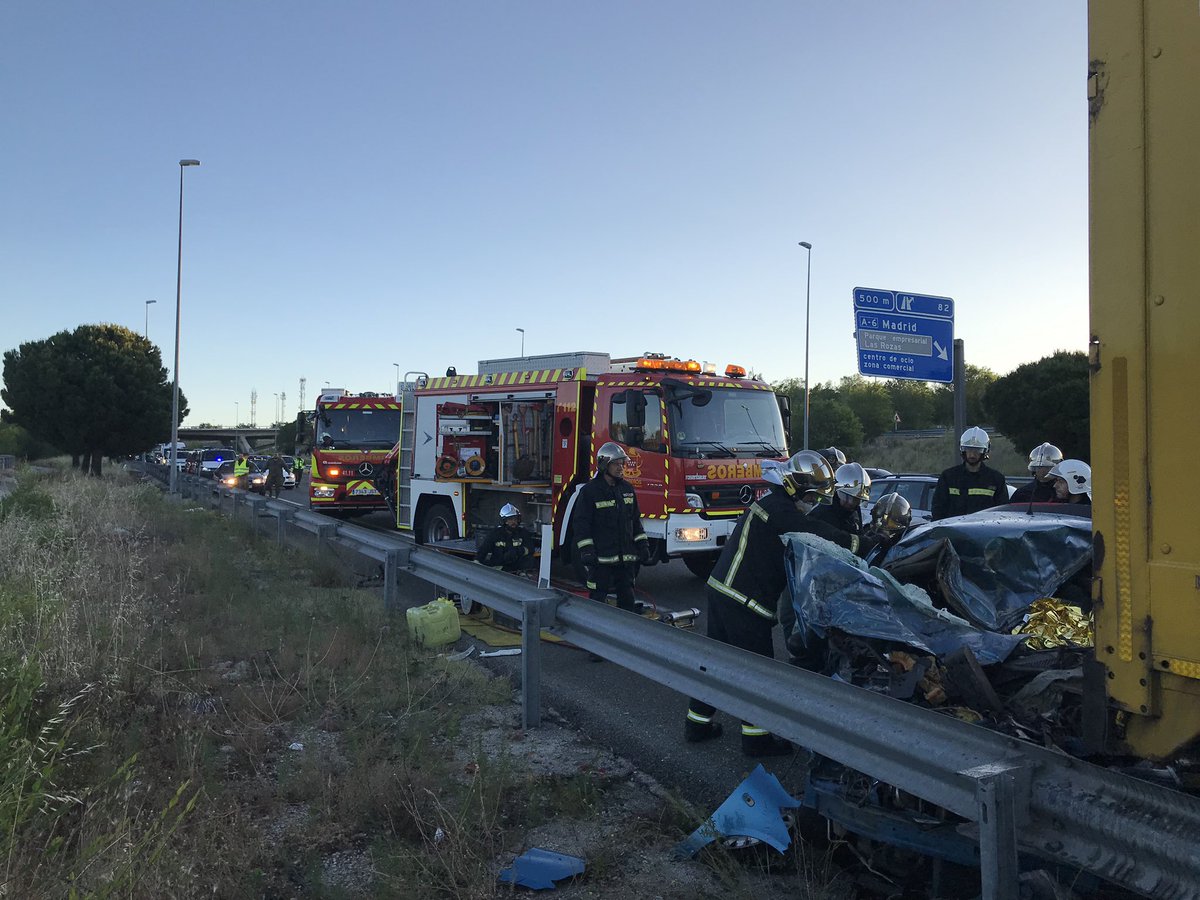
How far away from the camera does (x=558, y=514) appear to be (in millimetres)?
10516

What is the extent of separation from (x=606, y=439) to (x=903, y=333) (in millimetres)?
4645

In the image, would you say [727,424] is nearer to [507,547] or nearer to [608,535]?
[507,547]

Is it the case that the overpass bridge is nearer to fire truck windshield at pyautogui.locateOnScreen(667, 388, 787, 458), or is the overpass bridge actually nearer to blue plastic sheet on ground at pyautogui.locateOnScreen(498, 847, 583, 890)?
fire truck windshield at pyautogui.locateOnScreen(667, 388, 787, 458)

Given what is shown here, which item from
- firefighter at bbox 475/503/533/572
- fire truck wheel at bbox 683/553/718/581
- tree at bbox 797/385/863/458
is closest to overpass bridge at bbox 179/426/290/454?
tree at bbox 797/385/863/458

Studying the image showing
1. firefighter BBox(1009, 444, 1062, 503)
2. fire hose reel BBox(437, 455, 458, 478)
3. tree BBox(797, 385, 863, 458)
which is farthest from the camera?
tree BBox(797, 385, 863, 458)

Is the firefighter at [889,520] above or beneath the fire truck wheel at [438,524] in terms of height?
above

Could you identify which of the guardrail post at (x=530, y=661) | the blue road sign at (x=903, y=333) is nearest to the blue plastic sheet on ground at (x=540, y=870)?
the guardrail post at (x=530, y=661)

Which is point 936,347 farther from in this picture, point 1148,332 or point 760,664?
point 1148,332

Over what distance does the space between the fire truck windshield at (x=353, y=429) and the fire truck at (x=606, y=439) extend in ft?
19.1

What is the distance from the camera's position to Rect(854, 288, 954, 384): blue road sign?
1175 cm

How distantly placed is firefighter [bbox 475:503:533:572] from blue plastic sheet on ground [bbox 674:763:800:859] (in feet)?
19.1

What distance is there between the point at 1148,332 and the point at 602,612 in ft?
10.3

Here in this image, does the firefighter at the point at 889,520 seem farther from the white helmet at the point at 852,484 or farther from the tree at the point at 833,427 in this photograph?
the tree at the point at 833,427

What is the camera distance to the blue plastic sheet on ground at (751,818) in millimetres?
3467
